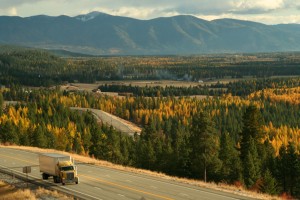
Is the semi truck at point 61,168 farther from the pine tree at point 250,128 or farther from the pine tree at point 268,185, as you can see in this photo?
the pine tree at point 250,128

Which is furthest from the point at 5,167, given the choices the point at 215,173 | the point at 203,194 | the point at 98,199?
the point at 215,173

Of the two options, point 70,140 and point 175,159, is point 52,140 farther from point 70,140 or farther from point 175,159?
point 175,159

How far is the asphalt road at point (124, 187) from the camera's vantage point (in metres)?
46.9

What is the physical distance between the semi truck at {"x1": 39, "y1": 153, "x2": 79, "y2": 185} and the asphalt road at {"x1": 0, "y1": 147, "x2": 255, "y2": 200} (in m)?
0.69

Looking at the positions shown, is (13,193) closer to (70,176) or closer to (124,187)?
(70,176)

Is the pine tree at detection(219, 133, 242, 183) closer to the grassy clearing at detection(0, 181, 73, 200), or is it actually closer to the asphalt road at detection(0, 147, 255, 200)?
the asphalt road at detection(0, 147, 255, 200)

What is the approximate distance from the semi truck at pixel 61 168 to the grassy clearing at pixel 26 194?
3698 mm

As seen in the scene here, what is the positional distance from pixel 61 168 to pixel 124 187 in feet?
22.8

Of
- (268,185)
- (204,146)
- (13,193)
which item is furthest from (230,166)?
(13,193)

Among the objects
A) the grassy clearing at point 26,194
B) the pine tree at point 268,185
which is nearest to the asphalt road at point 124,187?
the grassy clearing at point 26,194

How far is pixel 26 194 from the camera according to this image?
45406mm

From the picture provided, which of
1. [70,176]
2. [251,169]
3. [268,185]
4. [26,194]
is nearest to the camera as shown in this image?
[26,194]

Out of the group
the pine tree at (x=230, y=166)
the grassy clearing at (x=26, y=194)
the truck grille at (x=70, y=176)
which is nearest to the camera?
the grassy clearing at (x=26, y=194)

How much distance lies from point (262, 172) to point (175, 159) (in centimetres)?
1840
